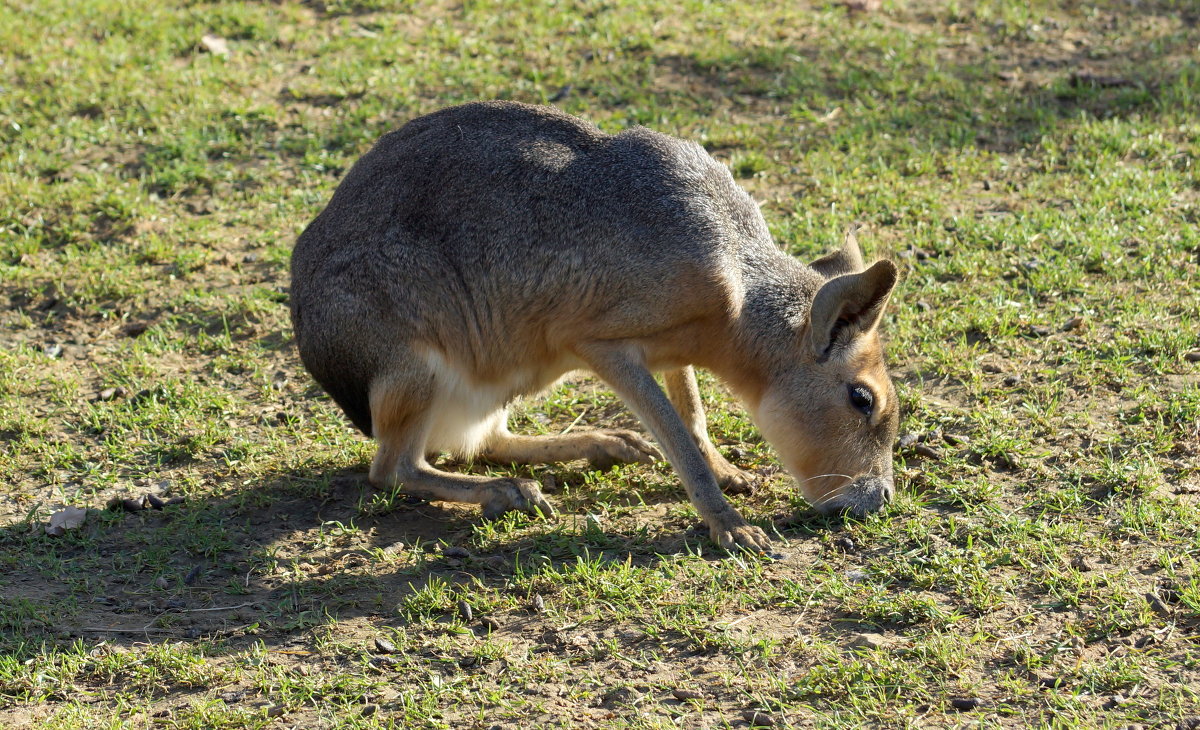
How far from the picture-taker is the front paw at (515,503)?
4.47m

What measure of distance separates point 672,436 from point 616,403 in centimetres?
109

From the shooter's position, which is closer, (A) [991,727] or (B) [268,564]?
(A) [991,727]

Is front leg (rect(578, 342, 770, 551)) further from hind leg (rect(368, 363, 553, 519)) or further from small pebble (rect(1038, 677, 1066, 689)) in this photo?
small pebble (rect(1038, 677, 1066, 689))

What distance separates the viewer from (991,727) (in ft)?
10.5

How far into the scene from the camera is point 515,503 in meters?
4.46

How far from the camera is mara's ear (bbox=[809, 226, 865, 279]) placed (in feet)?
15.6

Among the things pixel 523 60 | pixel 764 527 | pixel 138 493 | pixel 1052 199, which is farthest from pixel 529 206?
pixel 523 60

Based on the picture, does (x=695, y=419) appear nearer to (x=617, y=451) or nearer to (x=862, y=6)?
(x=617, y=451)

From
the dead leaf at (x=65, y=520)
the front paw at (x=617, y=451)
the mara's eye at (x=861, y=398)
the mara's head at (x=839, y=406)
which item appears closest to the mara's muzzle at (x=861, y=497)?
the mara's head at (x=839, y=406)

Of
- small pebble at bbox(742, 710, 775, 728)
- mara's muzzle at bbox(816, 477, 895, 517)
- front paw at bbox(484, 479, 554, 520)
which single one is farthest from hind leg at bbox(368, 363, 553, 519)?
small pebble at bbox(742, 710, 775, 728)

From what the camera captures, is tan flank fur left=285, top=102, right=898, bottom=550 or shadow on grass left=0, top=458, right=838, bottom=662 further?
tan flank fur left=285, top=102, right=898, bottom=550

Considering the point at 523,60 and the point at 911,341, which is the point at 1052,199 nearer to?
the point at 911,341

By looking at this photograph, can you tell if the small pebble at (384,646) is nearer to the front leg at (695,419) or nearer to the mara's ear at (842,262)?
the front leg at (695,419)

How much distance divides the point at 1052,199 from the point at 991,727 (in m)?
3.98
